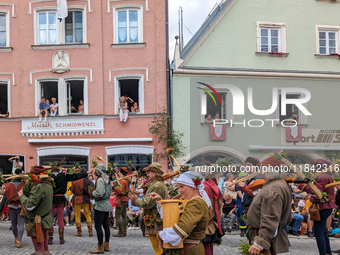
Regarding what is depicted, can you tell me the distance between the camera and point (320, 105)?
11805 mm

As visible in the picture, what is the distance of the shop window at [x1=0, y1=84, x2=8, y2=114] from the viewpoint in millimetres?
17969

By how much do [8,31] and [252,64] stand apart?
1066cm

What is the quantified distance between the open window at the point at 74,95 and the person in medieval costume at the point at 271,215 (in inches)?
532

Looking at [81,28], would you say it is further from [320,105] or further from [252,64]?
[320,105]

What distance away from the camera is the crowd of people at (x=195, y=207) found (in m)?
4.50

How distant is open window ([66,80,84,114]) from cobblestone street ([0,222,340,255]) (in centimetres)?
723

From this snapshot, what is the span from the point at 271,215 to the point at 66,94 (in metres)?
14.3

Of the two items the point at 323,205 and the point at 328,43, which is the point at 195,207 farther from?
the point at 328,43

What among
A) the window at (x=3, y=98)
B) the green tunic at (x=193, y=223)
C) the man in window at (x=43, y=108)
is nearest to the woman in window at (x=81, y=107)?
the man in window at (x=43, y=108)

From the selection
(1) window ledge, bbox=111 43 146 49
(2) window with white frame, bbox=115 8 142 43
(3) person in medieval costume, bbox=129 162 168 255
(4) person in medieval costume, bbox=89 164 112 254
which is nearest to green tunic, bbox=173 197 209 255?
(3) person in medieval costume, bbox=129 162 168 255

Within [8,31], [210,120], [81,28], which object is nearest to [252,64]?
[210,120]

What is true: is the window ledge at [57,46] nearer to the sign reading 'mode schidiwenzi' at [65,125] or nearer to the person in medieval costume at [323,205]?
the sign reading 'mode schidiwenzi' at [65,125]

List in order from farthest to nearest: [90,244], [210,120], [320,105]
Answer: [210,120], [320,105], [90,244]

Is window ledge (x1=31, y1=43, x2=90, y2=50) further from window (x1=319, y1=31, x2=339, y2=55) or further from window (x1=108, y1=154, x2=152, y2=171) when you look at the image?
window (x1=319, y1=31, x2=339, y2=55)
